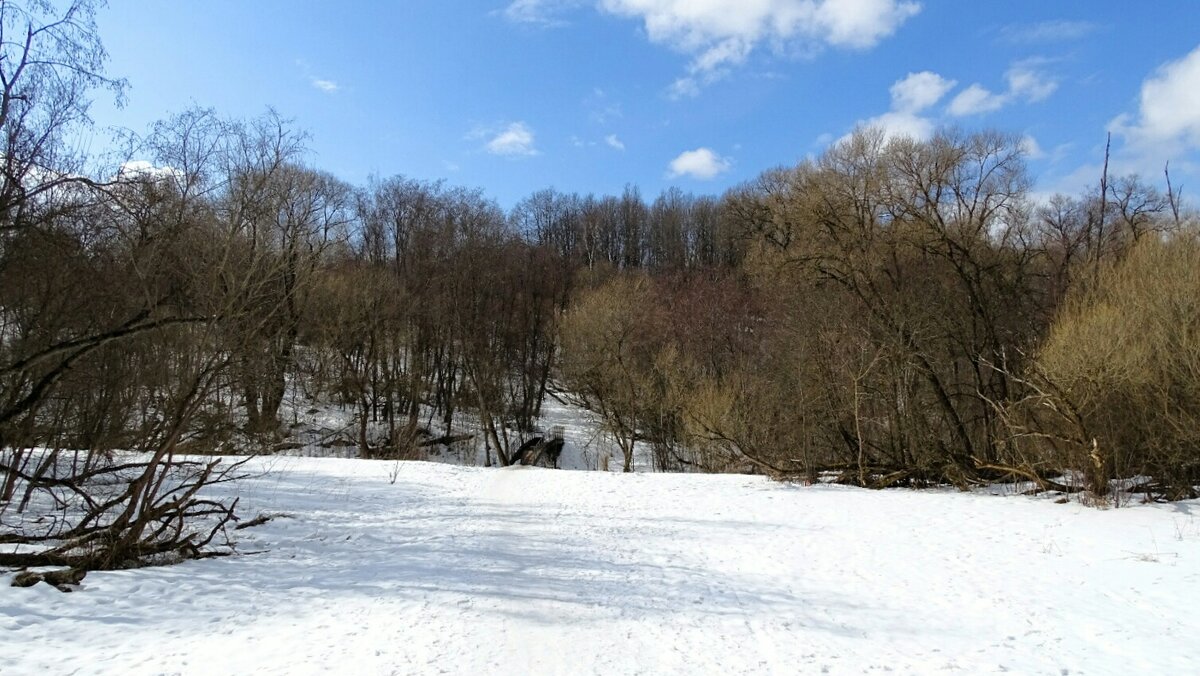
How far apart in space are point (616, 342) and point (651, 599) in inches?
984

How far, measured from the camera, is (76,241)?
10062mm

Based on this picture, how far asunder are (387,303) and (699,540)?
28.4 m

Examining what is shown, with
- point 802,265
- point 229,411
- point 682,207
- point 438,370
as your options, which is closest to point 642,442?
point 438,370

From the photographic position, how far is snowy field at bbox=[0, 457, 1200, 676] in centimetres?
A: 559

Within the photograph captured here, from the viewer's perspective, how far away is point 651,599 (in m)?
7.33

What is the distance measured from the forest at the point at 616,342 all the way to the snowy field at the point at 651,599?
1888 mm

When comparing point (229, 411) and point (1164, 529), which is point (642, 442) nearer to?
point (229, 411)

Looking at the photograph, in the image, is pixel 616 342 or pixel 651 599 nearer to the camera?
pixel 651 599

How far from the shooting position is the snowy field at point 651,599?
5590 mm

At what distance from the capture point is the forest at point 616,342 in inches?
389

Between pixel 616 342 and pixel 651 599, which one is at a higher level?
pixel 616 342

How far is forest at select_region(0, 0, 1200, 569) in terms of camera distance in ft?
32.4

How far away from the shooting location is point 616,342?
32.2 m

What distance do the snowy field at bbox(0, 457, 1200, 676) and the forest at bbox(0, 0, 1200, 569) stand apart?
189 centimetres
